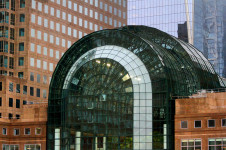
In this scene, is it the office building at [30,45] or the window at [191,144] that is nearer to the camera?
the window at [191,144]

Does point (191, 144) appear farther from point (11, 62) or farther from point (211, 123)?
point (11, 62)

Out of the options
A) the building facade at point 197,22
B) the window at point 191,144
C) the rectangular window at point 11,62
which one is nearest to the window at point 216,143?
the window at point 191,144

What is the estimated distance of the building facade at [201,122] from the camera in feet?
317

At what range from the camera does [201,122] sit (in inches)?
A: 3863

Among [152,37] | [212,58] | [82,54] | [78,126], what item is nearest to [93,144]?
[78,126]

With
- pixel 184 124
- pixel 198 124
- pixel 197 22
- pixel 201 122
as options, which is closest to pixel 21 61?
pixel 197 22

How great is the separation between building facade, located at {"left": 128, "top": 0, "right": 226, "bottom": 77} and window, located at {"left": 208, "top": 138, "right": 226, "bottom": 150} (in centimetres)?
5428

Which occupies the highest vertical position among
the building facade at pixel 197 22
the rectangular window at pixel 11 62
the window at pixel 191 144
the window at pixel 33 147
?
the building facade at pixel 197 22

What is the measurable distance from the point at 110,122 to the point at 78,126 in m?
5.71

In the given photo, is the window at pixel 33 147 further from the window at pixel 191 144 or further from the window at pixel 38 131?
the window at pixel 191 144

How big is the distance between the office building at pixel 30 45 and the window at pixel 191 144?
54.6 metres

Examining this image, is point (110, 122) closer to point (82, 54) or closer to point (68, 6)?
point (82, 54)

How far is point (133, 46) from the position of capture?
106 meters

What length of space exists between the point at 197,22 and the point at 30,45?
40.9 metres
